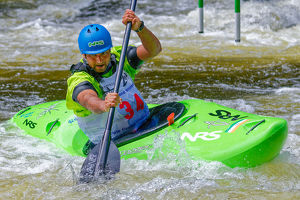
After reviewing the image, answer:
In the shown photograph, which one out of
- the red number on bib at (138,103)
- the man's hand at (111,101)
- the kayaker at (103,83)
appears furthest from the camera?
the red number on bib at (138,103)

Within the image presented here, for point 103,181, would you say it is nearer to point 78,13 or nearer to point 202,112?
point 202,112

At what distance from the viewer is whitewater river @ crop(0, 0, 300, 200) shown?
301cm

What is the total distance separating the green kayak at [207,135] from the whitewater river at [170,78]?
0.08 m

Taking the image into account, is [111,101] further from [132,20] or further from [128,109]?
[132,20]

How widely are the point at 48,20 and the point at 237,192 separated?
9.86 meters

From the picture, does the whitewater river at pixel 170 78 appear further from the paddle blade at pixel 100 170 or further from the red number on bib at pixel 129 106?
the red number on bib at pixel 129 106

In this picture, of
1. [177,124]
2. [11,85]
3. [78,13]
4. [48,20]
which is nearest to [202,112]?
[177,124]

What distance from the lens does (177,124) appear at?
10.8 feet

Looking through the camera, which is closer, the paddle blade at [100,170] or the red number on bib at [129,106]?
the paddle blade at [100,170]

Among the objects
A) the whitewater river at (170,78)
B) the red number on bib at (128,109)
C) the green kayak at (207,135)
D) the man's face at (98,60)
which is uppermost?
the man's face at (98,60)

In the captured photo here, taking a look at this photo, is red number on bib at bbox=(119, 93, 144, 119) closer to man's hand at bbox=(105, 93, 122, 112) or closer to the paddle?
the paddle

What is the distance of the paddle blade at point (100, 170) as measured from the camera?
3.05 m

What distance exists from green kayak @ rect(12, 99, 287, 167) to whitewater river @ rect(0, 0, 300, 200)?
8cm

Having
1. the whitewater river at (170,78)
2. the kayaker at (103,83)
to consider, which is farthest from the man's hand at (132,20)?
the whitewater river at (170,78)
